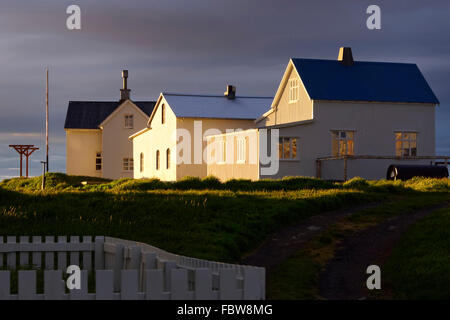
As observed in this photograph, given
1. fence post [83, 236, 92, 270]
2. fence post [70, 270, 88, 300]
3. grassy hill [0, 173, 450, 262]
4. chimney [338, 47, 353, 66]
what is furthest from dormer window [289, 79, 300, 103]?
fence post [70, 270, 88, 300]

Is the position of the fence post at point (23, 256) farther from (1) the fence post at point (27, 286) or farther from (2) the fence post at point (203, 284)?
(2) the fence post at point (203, 284)

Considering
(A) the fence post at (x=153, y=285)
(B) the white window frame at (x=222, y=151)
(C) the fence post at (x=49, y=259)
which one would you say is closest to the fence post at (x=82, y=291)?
(A) the fence post at (x=153, y=285)

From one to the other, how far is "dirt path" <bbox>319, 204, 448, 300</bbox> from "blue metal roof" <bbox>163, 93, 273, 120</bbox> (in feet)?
85.6

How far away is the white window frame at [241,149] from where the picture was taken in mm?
32469

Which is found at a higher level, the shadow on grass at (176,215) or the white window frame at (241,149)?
the white window frame at (241,149)

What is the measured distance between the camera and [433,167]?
30531mm

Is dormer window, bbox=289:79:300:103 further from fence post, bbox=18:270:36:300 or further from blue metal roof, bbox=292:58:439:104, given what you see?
fence post, bbox=18:270:36:300

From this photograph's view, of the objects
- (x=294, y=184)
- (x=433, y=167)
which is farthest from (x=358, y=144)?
(x=294, y=184)

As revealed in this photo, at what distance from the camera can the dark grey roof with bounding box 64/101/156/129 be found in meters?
56.2

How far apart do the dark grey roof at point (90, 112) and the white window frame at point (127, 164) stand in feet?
14.4

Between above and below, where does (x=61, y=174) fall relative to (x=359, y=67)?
below

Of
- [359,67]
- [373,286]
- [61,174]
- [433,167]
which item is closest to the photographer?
[373,286]
